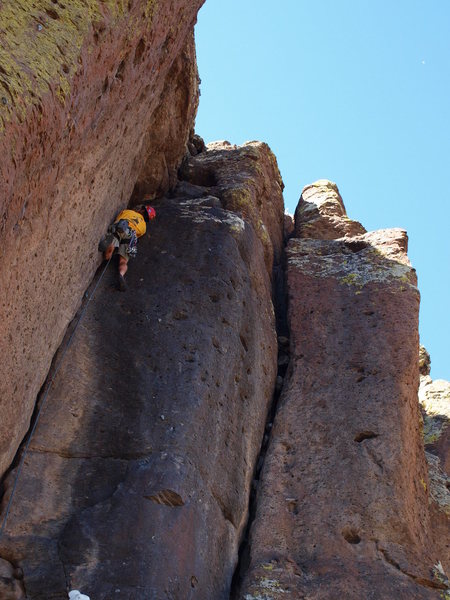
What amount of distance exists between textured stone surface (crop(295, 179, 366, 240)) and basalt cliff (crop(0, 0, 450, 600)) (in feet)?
6.25

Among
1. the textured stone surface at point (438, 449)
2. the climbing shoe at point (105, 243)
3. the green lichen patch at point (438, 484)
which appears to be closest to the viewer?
the climbing shoe at point (105, 243)

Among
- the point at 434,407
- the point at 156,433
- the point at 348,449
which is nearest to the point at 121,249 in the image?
the point at 156,433

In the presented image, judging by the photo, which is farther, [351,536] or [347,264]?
[347,264]

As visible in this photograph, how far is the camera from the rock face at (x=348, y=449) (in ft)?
28.8

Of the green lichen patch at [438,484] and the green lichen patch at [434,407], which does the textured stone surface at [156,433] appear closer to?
the green lichen patch at [438,484]

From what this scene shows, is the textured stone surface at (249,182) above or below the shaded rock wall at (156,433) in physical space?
above

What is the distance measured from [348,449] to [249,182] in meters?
5.52

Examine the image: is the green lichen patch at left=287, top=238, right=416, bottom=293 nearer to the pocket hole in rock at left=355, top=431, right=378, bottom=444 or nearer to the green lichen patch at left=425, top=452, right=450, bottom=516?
the pocket hole in rock at left=355, top=431, right=378, bottom=444

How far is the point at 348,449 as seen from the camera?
1019cm

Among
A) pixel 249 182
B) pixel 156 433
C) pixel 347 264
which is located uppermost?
pixel 249 182

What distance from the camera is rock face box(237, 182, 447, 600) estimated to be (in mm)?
8773

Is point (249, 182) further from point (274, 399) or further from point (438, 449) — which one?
point (438, 449)

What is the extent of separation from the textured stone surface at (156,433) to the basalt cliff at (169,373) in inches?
0.9

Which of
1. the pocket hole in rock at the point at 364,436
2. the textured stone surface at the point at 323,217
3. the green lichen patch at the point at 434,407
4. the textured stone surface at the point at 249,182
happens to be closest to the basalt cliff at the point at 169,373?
the pocket hole in rock at the point at 364,436
